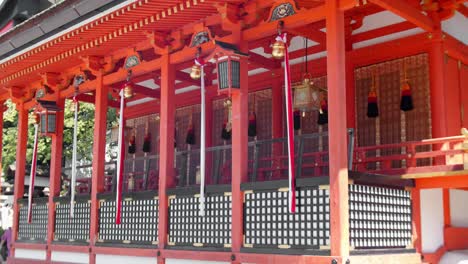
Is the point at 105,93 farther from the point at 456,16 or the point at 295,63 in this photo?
the point at 456,16

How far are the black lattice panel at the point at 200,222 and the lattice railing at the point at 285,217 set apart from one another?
486 mm

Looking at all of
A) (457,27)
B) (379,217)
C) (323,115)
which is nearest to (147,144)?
(323,115)

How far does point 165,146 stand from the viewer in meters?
10.5

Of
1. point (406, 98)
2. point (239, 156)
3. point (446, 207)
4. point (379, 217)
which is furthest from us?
point (406, 98)

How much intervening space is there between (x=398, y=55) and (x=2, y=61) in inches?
339

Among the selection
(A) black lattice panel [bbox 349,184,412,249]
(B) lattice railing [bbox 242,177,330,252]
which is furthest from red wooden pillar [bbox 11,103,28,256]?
A: (A) black lattice panel [bbox 349,184,412,249]

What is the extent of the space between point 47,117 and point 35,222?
2656 mm

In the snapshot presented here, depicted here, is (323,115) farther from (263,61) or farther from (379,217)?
A: (379,217)

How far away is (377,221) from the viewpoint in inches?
329

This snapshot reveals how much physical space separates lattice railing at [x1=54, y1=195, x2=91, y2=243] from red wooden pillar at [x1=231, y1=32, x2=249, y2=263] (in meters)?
4.48

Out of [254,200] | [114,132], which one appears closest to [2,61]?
[114,132]

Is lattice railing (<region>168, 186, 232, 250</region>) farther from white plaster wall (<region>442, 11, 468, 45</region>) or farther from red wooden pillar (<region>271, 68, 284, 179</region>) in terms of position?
white plaster wall (<region>442, 11, 468, 45</region>)

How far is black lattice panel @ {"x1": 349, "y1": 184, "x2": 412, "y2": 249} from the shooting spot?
8.00m

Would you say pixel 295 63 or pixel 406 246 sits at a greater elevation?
pixel 295 63
